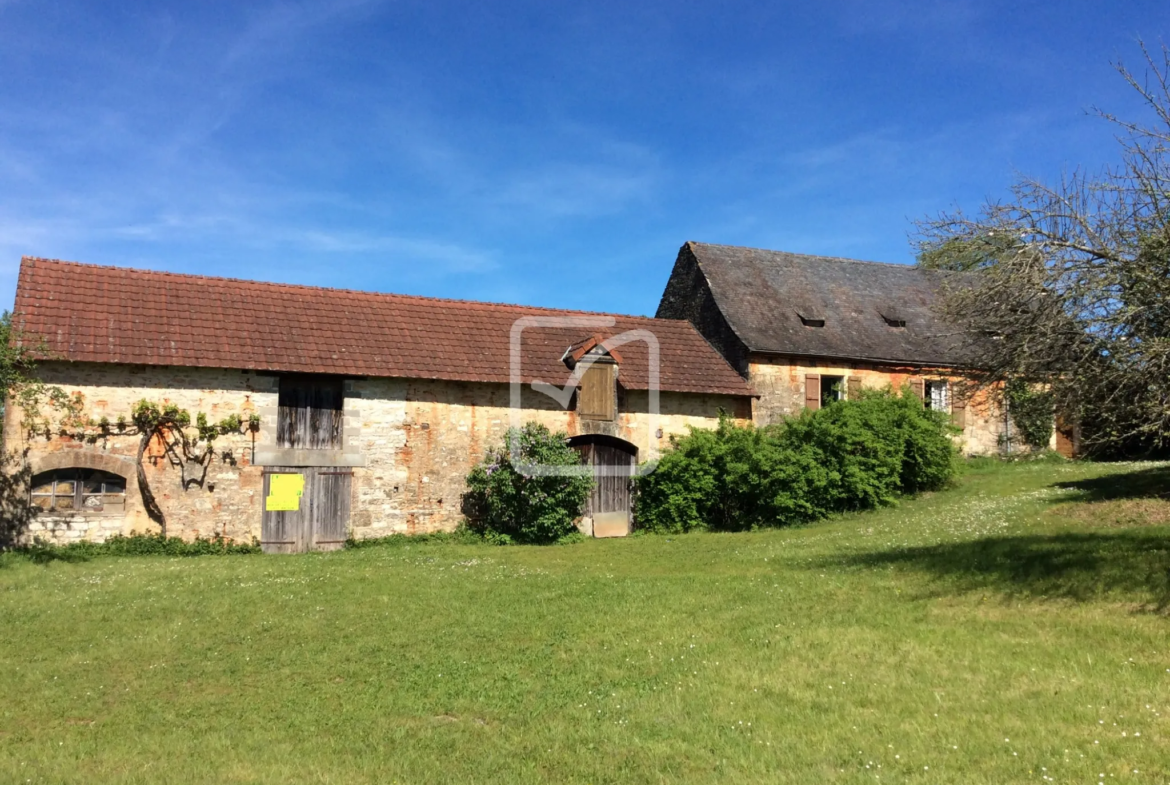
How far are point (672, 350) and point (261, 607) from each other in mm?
13757

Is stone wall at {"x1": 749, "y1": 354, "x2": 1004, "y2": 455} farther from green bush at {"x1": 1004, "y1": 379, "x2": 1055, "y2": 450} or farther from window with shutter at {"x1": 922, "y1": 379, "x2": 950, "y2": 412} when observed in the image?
green bush at {"x1": 1004, "y1": 379, "x2": 1055, "y2": 450}

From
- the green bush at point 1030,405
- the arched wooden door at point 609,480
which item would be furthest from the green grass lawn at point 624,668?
the arched wooden door at point 609,480

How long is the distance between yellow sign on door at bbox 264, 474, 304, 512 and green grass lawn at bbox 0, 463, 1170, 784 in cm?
344

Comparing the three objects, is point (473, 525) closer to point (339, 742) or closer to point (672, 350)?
point (672, 350)

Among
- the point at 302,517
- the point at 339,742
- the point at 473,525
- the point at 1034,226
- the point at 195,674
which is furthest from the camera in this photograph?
the point at 473,525

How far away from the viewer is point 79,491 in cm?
1692

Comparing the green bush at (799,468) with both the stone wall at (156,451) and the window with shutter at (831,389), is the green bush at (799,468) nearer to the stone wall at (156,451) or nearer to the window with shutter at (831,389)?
the window with shutter at (831,389)

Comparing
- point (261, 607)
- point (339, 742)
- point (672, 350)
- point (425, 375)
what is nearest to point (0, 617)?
point (261, 607)

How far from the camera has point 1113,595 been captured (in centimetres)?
984

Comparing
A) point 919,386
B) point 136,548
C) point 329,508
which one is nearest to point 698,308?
point 919,386

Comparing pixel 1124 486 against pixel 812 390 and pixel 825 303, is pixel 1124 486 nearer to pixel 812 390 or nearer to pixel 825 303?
pixel 812 390

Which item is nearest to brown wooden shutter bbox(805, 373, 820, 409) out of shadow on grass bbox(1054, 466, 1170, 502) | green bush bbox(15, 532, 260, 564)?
shadow on grass bbox(1054, 466, 1170, 502)

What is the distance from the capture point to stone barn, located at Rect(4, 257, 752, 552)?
1703cm

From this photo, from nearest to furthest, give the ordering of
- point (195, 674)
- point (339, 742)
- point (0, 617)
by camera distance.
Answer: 1. point (339, 742)
2. point (195, 674)
3. point (0, 617)
